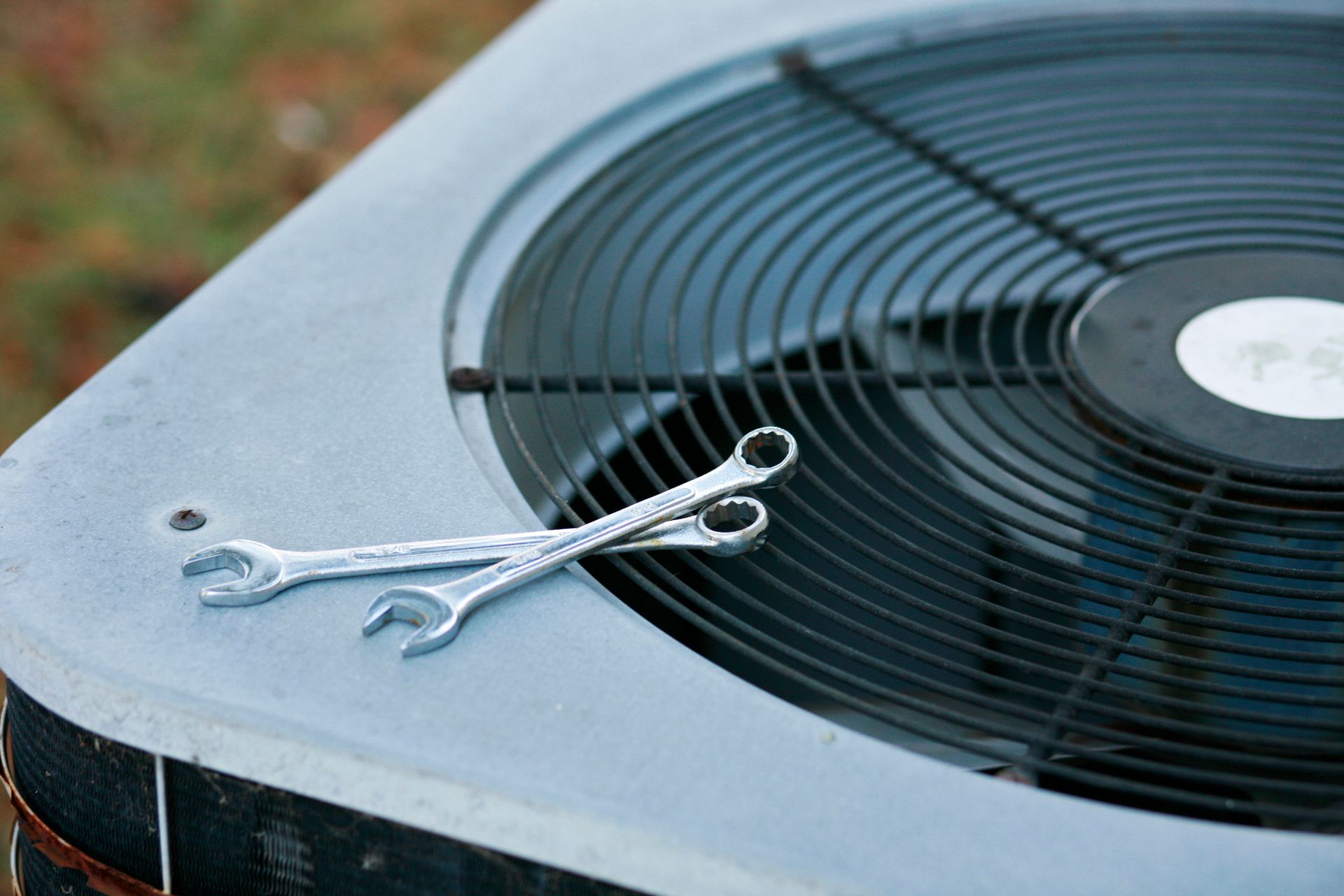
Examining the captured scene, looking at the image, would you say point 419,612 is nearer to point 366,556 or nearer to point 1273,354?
point 366,556

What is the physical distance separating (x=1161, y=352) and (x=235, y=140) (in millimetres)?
1978

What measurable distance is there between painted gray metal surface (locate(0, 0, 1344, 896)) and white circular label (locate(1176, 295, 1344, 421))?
0.42 m

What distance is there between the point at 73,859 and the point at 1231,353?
88cm

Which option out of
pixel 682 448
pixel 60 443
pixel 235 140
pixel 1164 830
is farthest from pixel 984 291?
pixel 235 140

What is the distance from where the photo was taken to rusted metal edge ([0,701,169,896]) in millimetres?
821

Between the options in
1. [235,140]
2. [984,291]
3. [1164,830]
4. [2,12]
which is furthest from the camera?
[2,12]

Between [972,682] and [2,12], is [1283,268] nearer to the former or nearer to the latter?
[972,682]

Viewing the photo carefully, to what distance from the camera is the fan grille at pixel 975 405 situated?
0.82 m

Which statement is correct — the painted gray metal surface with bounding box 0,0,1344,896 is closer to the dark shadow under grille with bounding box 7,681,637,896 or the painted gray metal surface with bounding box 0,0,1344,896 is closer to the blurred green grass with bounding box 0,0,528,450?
the dark shadow under grille with bounding box 7,681,637,896

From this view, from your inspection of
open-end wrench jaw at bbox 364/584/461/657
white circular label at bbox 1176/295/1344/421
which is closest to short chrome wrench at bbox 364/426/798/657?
open-end wrench jaw at bbox 364/584/461/657

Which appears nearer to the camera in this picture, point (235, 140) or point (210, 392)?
point (210, 392)

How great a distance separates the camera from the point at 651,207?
1.36m

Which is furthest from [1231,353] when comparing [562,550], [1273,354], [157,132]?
[157,132]

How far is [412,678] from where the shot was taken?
2.50ft
